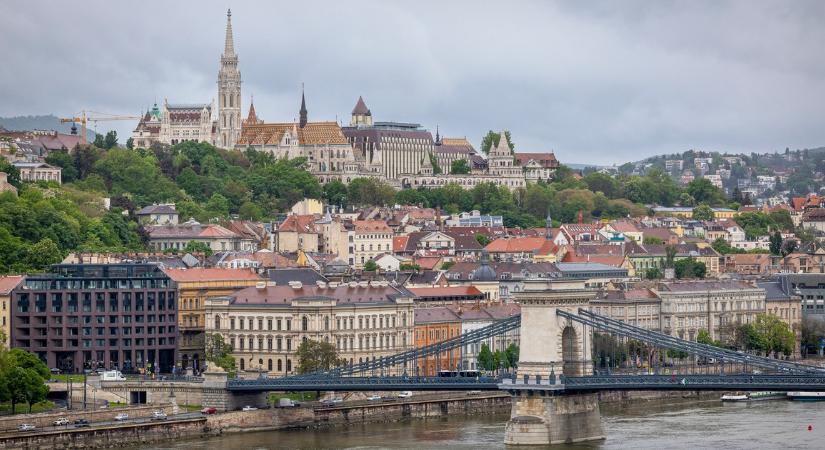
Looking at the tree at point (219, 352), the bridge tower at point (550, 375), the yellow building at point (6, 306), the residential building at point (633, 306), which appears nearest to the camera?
the bridge tower at point (550, 375)

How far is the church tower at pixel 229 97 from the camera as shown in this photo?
529 feet

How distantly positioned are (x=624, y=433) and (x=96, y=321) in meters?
18.3

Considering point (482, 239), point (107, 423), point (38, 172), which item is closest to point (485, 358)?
point (107, 423)

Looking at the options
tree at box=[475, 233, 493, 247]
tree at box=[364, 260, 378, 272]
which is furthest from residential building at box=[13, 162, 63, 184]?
tree at box=[475, 233, 493, 247]

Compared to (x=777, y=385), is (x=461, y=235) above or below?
above

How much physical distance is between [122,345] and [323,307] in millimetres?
6189

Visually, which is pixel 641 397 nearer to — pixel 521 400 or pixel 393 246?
pixel 521 400

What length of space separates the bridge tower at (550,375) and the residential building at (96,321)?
56.8 feet

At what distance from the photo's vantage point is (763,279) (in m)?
103

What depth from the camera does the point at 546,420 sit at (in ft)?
198

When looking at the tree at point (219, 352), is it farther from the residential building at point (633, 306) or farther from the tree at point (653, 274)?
the tree at point (653, 274)

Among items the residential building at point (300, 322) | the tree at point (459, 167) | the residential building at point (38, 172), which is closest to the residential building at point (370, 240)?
the residential building at point (38, 172)

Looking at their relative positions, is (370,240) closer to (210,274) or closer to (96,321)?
(210,274)

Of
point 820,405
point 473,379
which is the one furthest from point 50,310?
point 820,405
